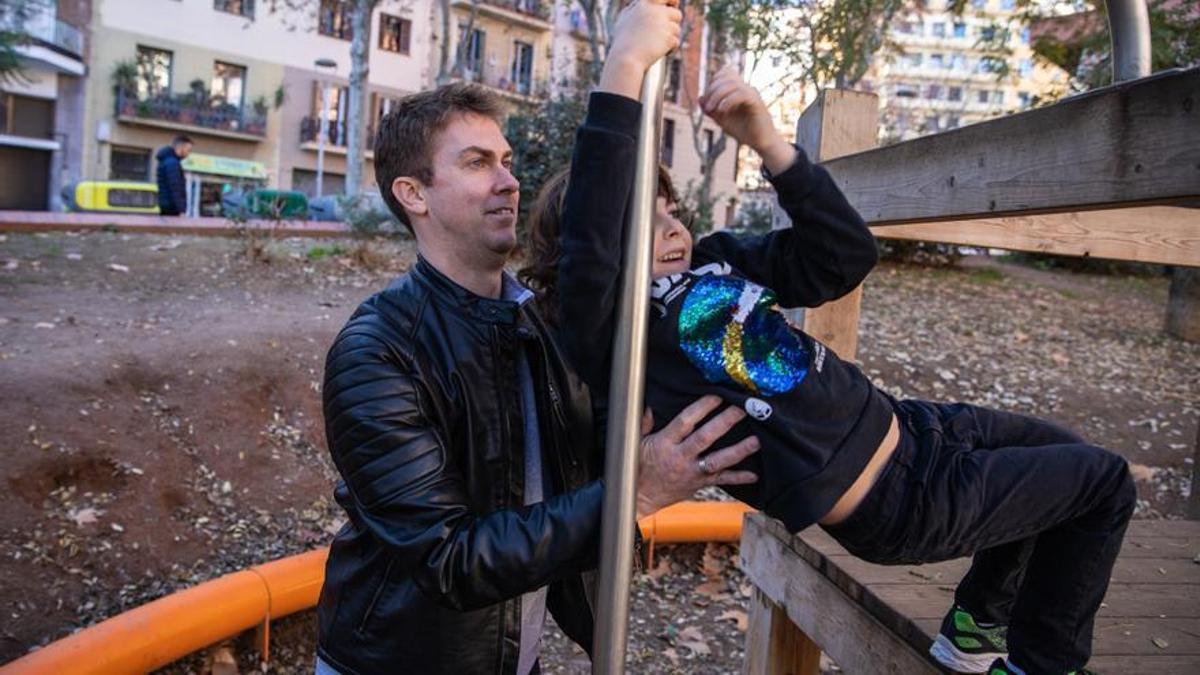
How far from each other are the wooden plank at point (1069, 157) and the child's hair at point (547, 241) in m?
0.64

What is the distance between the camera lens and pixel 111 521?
3.96 m

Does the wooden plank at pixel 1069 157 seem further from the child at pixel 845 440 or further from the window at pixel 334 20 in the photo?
the window at pixel 334 20

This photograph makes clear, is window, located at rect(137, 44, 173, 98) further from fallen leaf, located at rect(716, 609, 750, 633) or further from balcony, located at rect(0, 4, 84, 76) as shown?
fallen leaf, located at rect(716, 609, 750, 633)

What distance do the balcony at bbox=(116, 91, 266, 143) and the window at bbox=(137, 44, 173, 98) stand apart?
0.82 feet

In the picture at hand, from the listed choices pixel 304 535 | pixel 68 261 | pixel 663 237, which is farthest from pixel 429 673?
pixel 68 261

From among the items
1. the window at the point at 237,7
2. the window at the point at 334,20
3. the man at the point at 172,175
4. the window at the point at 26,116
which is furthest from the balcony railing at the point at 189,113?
the man at the point at 172,175

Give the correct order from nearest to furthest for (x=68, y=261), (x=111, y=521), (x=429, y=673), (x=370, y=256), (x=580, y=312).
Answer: (x=580, y=312)
(x=429, y=673)
(x=111, y=521)
(x=68, y=261)
(x=370, y=256)

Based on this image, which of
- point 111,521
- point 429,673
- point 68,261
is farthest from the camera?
point 68,261

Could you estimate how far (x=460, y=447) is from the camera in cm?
183

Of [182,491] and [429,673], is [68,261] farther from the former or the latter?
[429,673]

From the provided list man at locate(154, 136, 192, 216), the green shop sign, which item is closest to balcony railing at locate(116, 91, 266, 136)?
the green shop sign

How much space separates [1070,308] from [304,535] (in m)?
10.4

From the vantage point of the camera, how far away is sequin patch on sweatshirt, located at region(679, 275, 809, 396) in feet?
5.62

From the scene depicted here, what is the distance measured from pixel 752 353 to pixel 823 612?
3.89 feet
